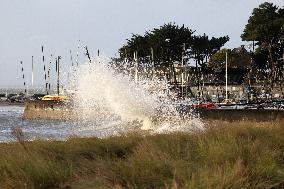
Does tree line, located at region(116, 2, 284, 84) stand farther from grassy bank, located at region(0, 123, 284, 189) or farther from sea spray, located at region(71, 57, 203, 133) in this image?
grassy bank, located at region(0, 123, 284, 189)

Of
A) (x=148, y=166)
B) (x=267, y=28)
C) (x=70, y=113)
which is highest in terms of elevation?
(x=267, y=28)

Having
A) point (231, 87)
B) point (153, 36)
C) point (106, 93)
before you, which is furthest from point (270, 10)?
point (106, 93)

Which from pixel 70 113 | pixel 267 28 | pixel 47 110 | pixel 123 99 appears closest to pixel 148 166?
pixel 123 99

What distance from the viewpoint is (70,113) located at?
51.8 meters

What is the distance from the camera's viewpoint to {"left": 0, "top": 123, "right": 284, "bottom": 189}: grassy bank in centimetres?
789

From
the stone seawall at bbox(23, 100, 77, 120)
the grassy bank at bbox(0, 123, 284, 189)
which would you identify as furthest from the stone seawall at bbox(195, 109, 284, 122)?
the stone seawall at bbox(23, 100, 77, 120)

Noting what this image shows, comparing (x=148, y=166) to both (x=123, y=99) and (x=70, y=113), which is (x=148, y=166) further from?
(x=70, y=113)

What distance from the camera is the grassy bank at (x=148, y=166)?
789cm

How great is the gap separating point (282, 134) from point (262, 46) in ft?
218

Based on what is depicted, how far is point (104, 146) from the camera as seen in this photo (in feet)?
37.1

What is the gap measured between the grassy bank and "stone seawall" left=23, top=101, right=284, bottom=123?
1533 centimetres

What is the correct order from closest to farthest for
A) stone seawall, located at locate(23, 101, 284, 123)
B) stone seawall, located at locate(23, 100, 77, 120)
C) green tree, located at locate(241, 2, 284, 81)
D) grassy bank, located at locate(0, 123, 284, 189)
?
1. grassy bank, located at locate(0, 123, 284, 189)
2. stone seawall, located at locate(23, 101, 284, 123)
3. stone seawall, located at locate(23, 100, 77, 120)
4. green tree, located at locate(241, 2, 284, 81)

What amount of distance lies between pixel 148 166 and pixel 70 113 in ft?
143

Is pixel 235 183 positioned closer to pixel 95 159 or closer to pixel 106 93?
pixel 95 159
